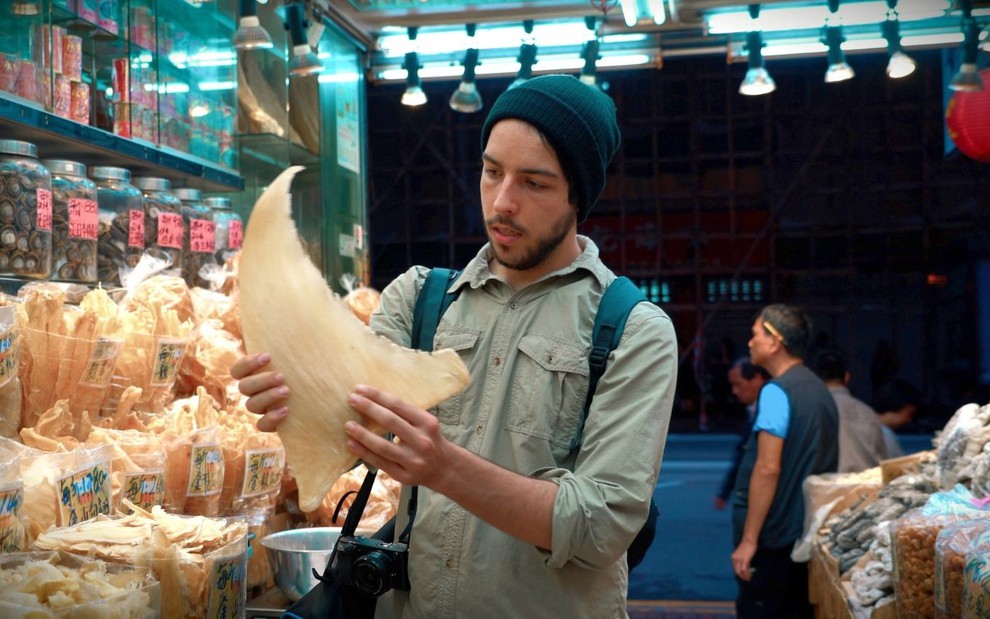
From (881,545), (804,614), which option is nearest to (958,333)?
(804,614)

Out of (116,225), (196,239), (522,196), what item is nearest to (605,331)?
(522,196)

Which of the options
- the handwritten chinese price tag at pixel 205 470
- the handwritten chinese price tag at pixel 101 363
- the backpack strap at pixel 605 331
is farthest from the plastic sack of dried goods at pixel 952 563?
the handwritten chinese price tag at pixel 101 363

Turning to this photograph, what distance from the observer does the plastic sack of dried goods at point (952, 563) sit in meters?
2.04

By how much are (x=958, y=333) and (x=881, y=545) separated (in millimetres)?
8705

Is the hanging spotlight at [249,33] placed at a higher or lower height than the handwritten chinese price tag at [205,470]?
higher

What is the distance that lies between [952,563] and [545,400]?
4.10ft

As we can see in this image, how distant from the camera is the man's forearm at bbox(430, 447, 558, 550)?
1103 mm

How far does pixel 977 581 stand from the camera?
1.81 metres

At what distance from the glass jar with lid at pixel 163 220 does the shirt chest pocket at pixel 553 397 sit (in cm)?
159

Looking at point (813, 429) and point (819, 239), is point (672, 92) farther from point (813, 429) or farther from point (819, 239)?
point (813, 429)

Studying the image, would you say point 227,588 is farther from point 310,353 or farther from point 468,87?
point 468,87

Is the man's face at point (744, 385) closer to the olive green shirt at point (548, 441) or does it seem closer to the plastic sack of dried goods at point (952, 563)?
the plastic sack of dried goods at point (952, 563)

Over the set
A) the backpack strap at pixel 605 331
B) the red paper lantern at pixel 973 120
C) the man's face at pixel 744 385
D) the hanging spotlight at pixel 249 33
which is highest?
the hanging spotlight at pixel 249 33

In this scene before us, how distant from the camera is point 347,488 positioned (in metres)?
2.48
